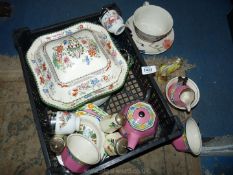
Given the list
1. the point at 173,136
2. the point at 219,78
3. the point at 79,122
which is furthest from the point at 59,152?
the point at 219,78

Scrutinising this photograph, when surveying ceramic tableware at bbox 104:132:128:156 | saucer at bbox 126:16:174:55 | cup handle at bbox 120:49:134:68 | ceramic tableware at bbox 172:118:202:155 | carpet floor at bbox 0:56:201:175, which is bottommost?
carpet floor at bbox 0:56:201:175

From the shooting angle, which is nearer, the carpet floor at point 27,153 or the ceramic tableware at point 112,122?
the ceramic tableware at point 112,122

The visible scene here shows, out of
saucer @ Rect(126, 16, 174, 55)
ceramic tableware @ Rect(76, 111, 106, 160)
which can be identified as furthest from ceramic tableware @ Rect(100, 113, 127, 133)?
saucer @ Rect(126, 16, 174, 55)

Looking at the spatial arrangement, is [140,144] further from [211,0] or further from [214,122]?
[211,0]

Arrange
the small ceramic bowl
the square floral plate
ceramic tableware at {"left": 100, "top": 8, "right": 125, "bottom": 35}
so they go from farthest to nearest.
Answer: the small ceramic bowl < ceramic tableware at {"left": 100, "top": 8, "right": 125, "bottom": 35} < the square floral plate

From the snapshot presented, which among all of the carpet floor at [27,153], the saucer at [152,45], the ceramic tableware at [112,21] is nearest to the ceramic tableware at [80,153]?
the carpet floor at [27,153]

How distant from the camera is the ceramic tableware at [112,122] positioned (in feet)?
2.72

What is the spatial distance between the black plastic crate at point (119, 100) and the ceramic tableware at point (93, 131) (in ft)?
0.19

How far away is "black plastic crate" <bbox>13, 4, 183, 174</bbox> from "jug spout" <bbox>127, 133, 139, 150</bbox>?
2 centimetres

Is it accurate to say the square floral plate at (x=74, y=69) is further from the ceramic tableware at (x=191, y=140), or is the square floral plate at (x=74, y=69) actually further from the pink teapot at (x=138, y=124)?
the ceramic tableware at (x=191, y=140)

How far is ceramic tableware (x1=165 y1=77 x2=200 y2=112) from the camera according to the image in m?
1.10

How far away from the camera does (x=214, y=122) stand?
1231mm

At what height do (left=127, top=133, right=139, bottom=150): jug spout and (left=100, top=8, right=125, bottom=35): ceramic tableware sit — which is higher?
(left=100, top=8, right=125, bottom=35): ceramic tableware

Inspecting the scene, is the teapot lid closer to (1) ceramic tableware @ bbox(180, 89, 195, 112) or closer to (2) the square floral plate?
(2) the square floral plate
